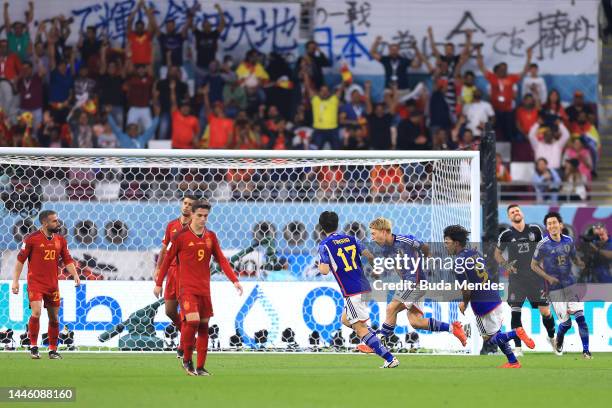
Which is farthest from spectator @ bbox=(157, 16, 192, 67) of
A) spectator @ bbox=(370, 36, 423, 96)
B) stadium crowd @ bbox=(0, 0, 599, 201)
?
spectator @ bbox=(370, 36, 423, 96)

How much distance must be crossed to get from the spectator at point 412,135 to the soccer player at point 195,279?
38.5 feet

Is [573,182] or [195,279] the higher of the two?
[573,182]

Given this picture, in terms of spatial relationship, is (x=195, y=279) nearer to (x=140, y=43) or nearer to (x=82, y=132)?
(x=82, y=132)

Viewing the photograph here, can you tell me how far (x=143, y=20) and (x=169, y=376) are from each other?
46.7 ft

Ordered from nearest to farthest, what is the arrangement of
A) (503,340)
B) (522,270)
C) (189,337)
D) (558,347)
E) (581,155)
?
(189,337) < (503,340) < (558,347) < (522,270) < (581,155)

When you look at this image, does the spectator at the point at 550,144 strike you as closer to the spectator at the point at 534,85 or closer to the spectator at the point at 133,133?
the spectator at the point at 534,85

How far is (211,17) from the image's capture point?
984 inches

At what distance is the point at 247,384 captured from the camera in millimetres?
10578

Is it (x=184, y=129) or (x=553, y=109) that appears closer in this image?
(x=184, y=129)

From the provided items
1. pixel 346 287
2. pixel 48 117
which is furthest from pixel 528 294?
pixel 48 117

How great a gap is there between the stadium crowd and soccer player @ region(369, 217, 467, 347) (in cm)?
778

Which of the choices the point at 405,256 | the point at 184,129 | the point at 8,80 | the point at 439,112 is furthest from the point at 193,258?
the point at 8,80

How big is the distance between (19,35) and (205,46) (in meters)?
3.67

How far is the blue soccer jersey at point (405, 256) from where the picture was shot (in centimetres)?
1454
